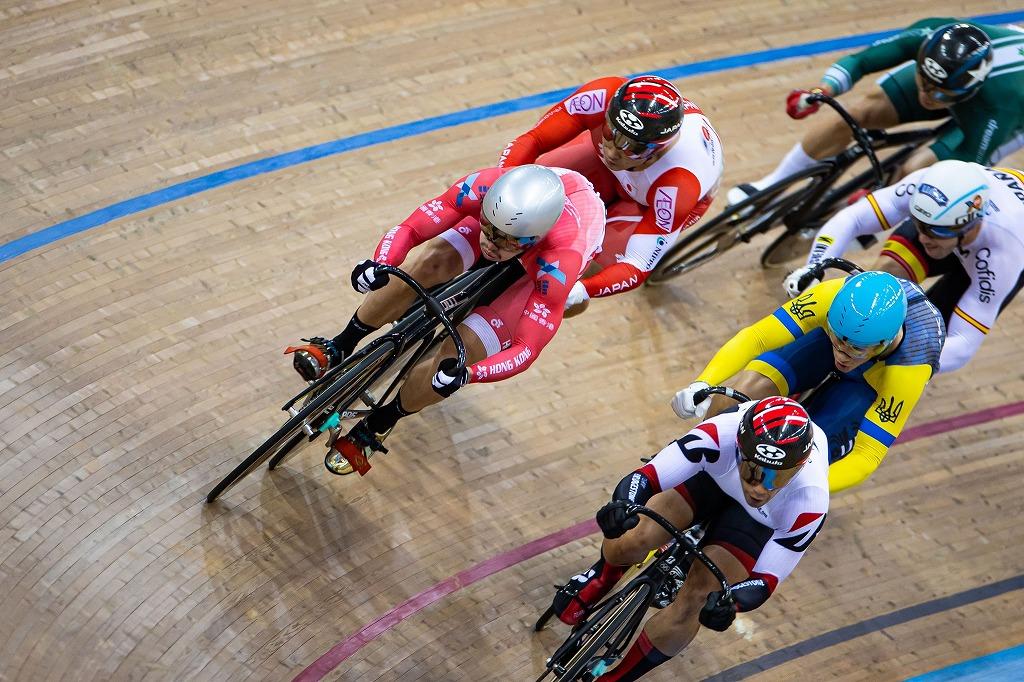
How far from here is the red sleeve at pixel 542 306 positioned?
396cm

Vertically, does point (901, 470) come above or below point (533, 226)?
below

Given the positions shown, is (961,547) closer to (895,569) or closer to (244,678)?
(895,569)

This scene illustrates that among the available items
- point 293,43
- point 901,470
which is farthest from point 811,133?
point 293,43

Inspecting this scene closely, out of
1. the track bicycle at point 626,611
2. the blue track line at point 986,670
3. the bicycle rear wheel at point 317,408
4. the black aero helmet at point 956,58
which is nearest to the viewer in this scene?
the track bicycle at point 626,611

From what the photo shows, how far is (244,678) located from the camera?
3980 millimetres

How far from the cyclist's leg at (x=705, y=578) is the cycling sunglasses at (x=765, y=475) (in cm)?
38

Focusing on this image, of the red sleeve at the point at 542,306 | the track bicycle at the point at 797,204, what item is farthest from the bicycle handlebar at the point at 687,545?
the track bicycle at the point at 797,204

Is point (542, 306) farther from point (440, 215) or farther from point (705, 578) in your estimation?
point (705, 578)

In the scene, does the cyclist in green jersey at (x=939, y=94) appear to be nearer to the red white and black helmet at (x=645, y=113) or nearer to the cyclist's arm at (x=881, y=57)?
the cyclist's arm at (x=881, y=57)

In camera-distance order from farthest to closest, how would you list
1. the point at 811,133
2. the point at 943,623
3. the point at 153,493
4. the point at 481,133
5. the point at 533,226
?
the point at 481,133 < the point at 811,133 < the point at 943,623 < the point at 153,493 < the point at 533,226

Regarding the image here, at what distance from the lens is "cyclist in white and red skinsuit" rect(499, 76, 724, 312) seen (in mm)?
4234

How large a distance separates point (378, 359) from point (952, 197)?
85.4 inches

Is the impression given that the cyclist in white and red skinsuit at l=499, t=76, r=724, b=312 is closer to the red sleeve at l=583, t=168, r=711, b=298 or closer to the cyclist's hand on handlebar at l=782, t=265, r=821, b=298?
the red sleeve at l=583, t=168, r=711, b=298

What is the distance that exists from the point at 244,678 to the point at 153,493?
83 centimetres
